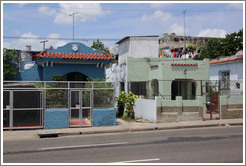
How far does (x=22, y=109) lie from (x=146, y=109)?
7.41 m

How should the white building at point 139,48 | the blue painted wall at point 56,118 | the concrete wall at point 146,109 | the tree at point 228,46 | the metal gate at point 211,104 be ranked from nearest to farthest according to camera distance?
1. the blue painted wall at point 56,118
2. the concrete wall at point 146,109
3. the metal gate at point 211,104
4. the white building at point 139,48
5. the tree at point 228,46

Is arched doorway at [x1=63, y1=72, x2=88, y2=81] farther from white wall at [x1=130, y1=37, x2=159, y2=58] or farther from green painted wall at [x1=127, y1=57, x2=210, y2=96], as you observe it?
white wall at [x1=130, y1=37, x2=159, y2=58]

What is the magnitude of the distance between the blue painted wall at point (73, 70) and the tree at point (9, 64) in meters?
6.31

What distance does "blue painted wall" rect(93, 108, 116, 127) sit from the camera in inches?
638

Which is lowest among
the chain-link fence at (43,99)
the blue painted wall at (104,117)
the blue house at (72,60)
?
the blue painted wall at (104,117)

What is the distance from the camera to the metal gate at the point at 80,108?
1595 cm

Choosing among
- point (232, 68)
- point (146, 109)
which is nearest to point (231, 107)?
point (146, 109)

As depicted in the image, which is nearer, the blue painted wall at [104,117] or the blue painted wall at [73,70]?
the blue painted wall at [104,117]

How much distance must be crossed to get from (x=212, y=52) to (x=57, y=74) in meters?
31.6

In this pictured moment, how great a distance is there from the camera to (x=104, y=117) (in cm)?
1631

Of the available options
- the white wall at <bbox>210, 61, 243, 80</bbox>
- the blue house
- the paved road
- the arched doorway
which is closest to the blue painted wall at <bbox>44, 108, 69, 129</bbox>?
the blue house

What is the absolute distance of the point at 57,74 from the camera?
59.9ft

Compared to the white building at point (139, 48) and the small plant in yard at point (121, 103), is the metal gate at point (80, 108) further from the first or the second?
the white building at point (139, 48)

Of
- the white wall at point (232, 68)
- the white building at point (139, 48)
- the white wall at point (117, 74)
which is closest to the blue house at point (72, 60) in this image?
the white wall at point (117, 74)
